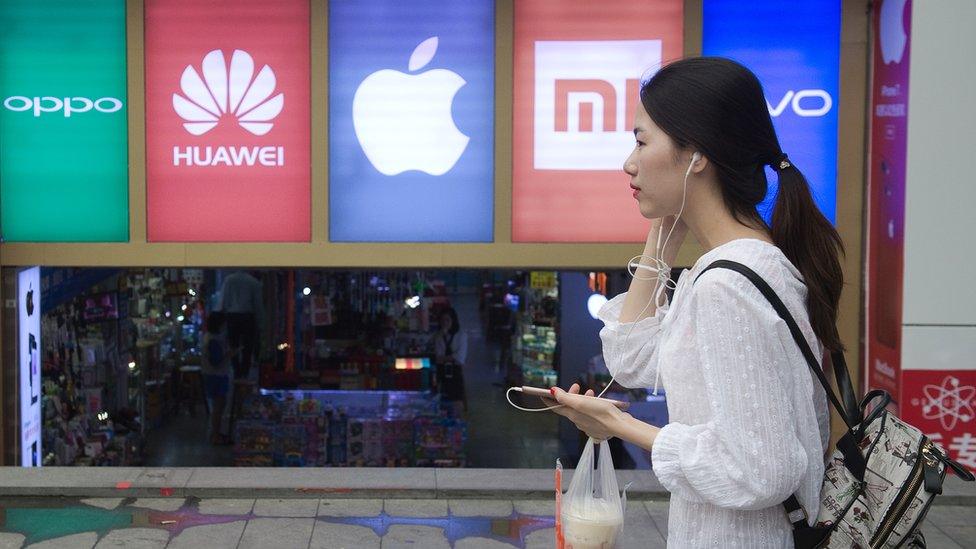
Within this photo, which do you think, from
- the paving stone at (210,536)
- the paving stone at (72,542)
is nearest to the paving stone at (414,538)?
the paving stone at (210,536)

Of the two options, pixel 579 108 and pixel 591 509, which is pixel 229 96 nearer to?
pixel 579 108

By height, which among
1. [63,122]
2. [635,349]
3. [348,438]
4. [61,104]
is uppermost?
[61,104]

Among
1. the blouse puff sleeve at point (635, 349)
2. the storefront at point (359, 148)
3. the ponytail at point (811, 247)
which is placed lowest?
the blouse puff sleeve at point (635, 349)

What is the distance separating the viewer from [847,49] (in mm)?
5770

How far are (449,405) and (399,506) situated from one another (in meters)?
4.01

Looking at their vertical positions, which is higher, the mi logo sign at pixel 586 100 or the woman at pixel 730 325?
the mi logo sign at pixel 586 100

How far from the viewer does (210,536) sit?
4496 millimetres

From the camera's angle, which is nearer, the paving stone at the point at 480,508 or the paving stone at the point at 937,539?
the paving stone at the point at 937,539

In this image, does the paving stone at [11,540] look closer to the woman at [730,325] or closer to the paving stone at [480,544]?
the paving stone at [480,544]

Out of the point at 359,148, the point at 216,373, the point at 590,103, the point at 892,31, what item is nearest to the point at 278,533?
the point at 359,148

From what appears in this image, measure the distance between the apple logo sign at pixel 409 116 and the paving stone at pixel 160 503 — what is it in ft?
6.95

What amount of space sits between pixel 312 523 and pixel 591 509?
93.2 inches

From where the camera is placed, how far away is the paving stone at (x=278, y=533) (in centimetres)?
441

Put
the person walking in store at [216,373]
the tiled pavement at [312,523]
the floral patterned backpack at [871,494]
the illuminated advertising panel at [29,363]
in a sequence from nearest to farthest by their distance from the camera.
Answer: the floral patterned backpack at [871,494]
the tiled pavement at [312,523]
the illuminated advertising panel at [29,363]
the person walking in store at [216,373]
